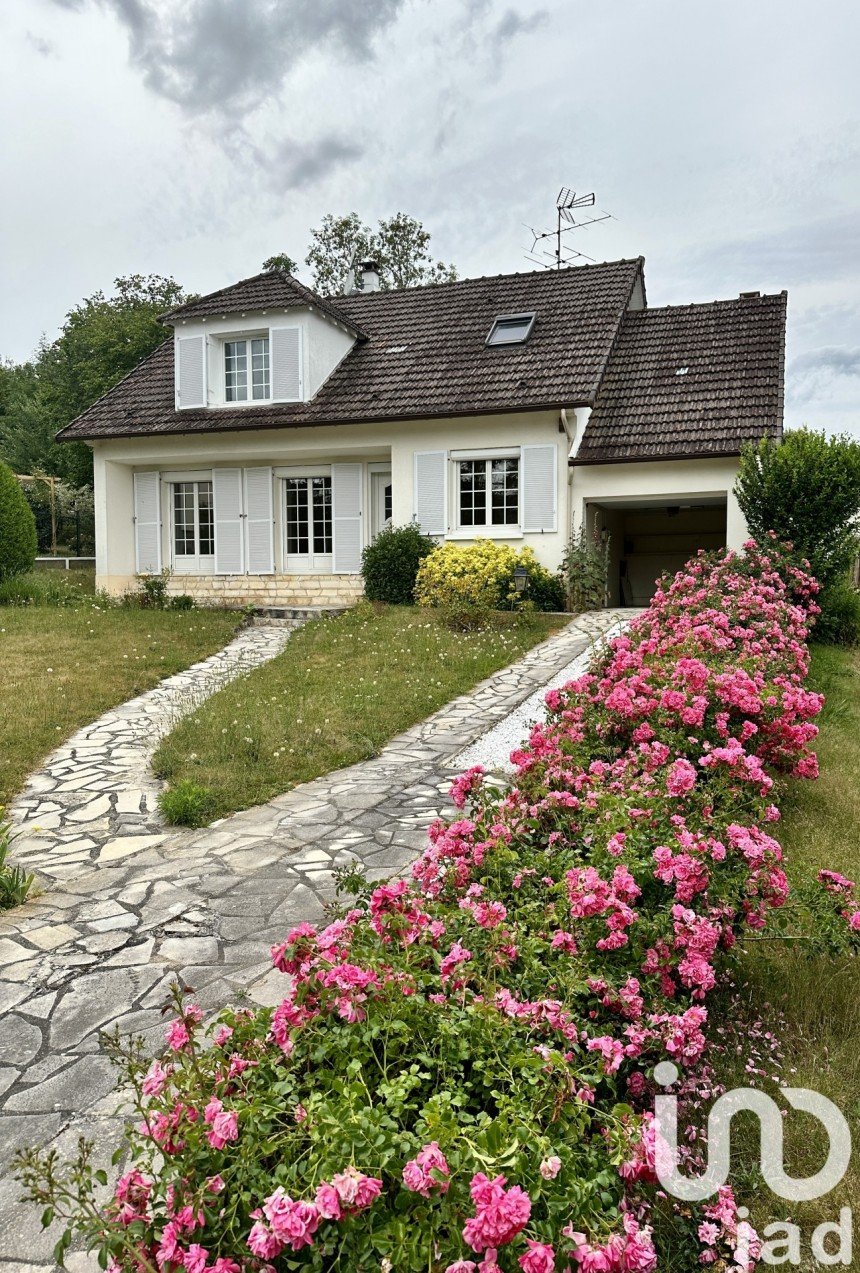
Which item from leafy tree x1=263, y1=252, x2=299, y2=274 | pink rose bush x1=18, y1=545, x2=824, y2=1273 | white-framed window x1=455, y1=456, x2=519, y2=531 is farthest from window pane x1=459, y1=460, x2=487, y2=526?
leafy tree x1=263, y1=252, x2=299, y2=274

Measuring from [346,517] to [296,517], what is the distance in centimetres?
134

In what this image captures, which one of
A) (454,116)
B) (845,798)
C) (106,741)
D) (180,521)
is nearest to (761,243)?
(454,116)

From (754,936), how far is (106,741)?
6419mm

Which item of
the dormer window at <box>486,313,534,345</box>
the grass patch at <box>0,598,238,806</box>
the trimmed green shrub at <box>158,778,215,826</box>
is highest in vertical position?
the dormer window at <box>486,313,534,345</box>

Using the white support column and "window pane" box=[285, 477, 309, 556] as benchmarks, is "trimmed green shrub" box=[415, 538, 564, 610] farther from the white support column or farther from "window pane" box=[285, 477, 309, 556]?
the white support column

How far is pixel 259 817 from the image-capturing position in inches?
219

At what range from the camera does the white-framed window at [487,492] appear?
15039 mm

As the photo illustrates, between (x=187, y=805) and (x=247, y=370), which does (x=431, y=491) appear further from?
(x=187, y=805)

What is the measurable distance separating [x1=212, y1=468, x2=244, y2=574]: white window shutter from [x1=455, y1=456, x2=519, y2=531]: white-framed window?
4990 millimetres

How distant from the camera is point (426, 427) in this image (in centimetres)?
1547

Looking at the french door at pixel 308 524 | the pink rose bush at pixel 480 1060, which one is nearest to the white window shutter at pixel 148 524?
the french door at pixel 308 524

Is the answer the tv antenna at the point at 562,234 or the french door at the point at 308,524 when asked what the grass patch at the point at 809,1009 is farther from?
the tv antenna at the point at 562,234

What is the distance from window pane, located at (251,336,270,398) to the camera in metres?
16.8

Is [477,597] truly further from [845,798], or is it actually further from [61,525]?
[61,525]
